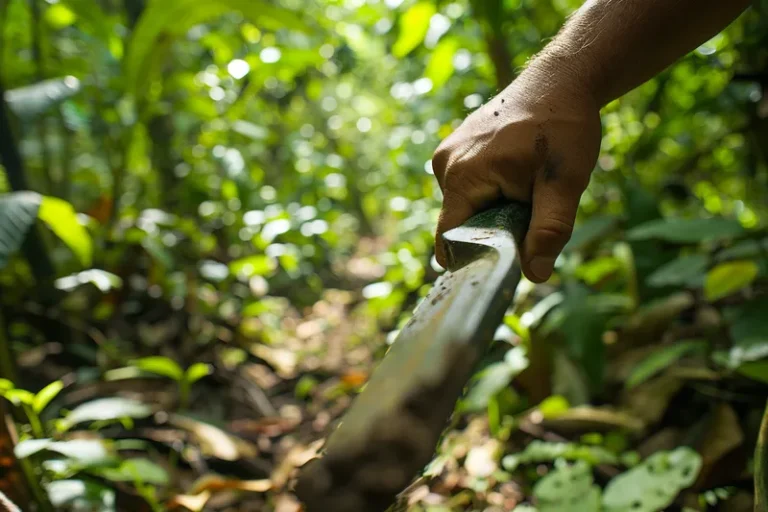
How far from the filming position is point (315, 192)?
139 inches

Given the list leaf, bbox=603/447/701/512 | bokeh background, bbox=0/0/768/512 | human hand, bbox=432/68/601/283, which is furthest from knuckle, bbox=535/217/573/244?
leaf, bbox=603/447/701/512

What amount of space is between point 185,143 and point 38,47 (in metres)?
1.18

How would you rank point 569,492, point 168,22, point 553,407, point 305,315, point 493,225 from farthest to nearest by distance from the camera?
point 305,315 < point 168,22 < point 553,407 < point 569,492 < point 493,225

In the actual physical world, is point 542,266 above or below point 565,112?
below

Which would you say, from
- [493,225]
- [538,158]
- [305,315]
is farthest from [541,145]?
[305,315]

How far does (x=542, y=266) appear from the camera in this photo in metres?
0.79

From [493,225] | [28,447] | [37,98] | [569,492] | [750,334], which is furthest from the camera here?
[37,98]

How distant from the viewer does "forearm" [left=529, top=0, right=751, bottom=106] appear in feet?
2.47

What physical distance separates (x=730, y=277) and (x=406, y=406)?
3.53ft

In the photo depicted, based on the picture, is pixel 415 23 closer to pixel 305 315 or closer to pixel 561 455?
pixel 561 455

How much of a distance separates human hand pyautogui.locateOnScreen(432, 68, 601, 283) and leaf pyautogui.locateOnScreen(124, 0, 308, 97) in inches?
51.9

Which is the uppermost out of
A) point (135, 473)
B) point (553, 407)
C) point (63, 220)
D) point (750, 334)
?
point (63, 220)

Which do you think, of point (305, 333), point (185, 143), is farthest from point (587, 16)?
point (185, 143)

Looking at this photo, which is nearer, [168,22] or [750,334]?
[750,334]
